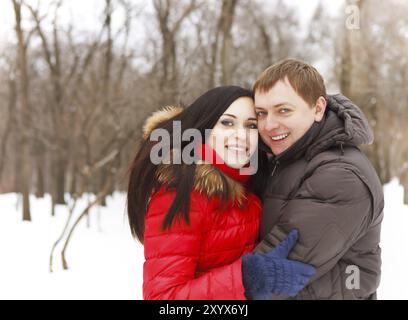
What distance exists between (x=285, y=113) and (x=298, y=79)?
0.58ft

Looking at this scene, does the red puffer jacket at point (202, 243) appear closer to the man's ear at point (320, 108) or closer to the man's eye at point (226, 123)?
the man's eye at point (226, 123)

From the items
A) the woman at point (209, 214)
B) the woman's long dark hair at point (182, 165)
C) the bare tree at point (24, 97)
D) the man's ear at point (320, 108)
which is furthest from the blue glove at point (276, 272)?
the bare tree at point (24, 97)

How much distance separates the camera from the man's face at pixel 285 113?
2.08 metres

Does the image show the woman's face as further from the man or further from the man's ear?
the man's ear

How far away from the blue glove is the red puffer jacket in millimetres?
51

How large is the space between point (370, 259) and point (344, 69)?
9083mm

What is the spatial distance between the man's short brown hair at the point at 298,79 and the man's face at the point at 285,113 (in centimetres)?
2

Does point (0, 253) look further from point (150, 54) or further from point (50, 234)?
point (150, 54)

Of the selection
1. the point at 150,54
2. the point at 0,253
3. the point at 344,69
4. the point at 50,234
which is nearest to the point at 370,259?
the point at 344,69

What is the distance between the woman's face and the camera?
2.08 m

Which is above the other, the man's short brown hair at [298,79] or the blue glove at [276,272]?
the man's short brown hair at [298,79]

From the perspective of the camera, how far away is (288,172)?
2.14 metres

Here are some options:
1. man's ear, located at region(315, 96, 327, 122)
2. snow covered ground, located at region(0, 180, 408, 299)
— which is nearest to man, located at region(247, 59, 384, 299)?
man's ear, located at region(315, 96, 327, 122)

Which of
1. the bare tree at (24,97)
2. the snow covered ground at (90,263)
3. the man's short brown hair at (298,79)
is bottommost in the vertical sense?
the snow covered ground at (90,263)
